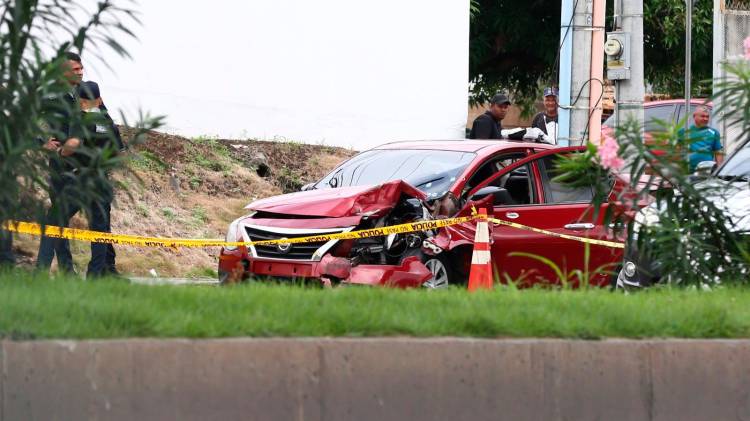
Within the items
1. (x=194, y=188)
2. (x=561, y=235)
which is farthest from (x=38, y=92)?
(x=194, y=188)

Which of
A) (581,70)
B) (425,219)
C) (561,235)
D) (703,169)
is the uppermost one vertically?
(581,70)

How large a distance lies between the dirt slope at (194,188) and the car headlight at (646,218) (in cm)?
699

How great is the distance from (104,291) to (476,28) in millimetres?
20455

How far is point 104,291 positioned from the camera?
6.30m

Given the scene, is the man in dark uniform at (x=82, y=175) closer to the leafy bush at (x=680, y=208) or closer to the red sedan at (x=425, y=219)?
the leafy bush at (x=680, y=208)

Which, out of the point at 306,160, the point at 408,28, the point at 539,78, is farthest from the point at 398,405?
the point at 539,78

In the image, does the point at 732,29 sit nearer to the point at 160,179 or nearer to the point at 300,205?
the point at 160,179

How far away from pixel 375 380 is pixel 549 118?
38.4 feet

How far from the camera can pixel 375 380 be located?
577 cm

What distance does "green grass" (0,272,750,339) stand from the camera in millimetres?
5711

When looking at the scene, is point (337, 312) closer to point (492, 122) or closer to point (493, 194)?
point (493, 194)

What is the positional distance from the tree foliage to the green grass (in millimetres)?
18451

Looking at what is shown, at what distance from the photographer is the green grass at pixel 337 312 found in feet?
18.7

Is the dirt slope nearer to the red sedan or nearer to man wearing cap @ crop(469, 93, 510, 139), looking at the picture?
the red sedan
